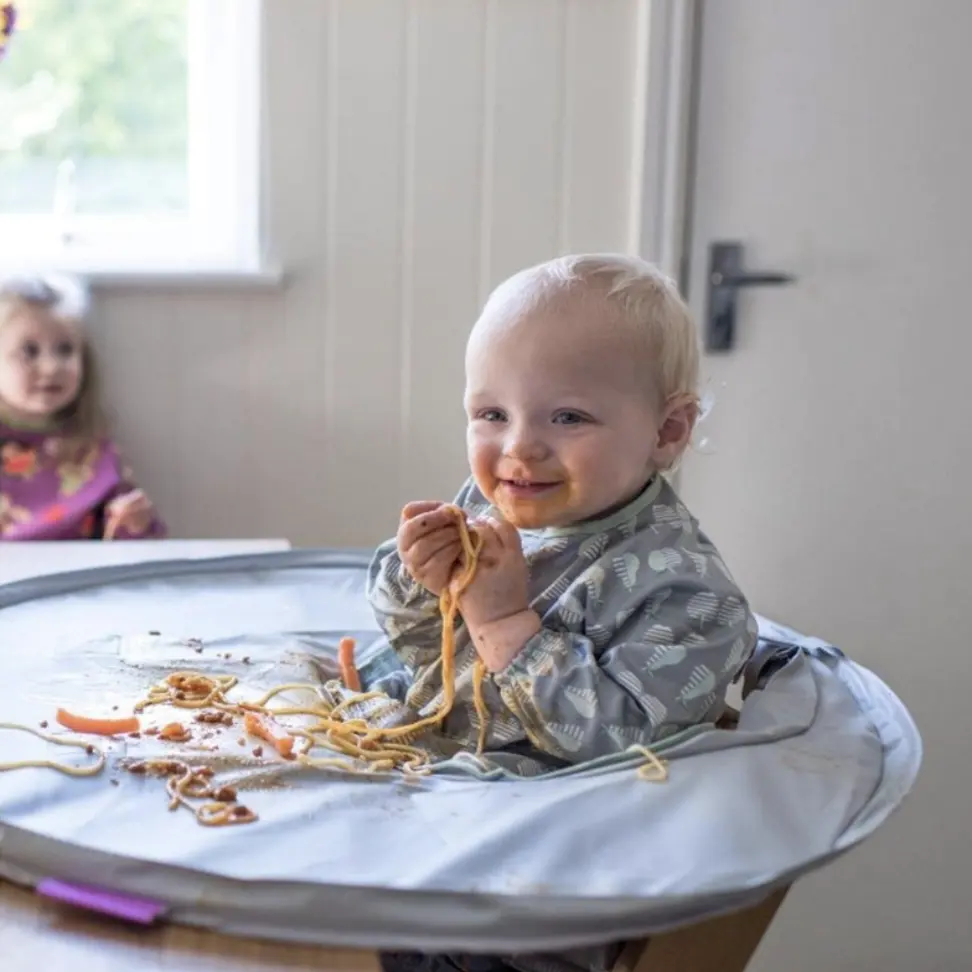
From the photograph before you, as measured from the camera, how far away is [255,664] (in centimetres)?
120

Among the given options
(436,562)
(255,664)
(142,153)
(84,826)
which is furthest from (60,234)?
(84,826)

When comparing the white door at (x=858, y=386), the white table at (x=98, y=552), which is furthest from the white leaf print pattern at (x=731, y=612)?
the white door at (x=858, y=386)

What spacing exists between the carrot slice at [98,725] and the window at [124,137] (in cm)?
114

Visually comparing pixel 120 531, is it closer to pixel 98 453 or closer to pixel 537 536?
pixel 98 453

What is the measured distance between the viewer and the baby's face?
3.47ft

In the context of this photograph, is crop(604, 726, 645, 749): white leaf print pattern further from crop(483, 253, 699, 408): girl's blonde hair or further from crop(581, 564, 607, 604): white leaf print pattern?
crop(483, 253, 699, 408): girl's blonde hair

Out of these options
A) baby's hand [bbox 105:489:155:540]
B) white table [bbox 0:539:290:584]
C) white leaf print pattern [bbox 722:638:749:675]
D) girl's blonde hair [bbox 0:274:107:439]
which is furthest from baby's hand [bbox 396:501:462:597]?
girl's blonde hair [bbox 0:274:107:439]

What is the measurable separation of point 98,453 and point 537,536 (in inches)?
38.5

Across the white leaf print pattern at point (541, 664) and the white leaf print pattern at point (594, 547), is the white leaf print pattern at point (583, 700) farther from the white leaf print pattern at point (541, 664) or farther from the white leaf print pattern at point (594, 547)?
the white leaf print pattern at point (594, 547)

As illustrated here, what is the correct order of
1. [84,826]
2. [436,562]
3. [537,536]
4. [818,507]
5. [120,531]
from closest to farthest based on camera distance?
[84,826]
[436,562]
[537,536]
[120,531]
[818,507]

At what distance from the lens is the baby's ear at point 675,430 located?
112 centimetres

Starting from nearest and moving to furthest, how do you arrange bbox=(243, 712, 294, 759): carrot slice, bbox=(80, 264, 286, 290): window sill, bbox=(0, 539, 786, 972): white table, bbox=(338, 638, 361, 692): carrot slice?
bbox=(0, 539, 786, 972): white table
bbox=(243, 712, 294, 759): carrot slice
bbox=(338, 638, 361, 692): carrot slice
bbox=(80, 264, 286, 290): window sill

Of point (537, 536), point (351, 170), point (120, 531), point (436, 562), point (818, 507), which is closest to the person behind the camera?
point (436, 562)

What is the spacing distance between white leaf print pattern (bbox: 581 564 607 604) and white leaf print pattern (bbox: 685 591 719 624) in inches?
2.6
